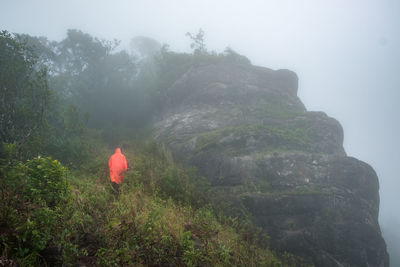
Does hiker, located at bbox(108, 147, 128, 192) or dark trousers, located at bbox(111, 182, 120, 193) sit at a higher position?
hiker, located at bbox(108, 147, 128, 192)

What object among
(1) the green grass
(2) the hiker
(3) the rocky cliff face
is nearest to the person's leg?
(2) the hiker

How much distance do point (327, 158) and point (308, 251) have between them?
4.64 m

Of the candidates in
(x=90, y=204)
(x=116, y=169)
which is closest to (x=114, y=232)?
(x=90, y=204)

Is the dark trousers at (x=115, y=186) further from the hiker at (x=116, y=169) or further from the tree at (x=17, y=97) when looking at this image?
the tree at (x=17, y=97)

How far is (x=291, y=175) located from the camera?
31.0 ft

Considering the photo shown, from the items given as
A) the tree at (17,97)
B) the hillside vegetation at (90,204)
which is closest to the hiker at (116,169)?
the hillside vegetation at (90,204)

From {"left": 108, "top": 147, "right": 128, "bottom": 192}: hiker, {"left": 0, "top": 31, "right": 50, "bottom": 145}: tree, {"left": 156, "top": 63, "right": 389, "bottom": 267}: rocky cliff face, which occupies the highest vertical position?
{"left": 0, "top": 31, "right": 50, "bottom": 145}: tree

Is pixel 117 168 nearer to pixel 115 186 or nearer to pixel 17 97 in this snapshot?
pixel 115 186

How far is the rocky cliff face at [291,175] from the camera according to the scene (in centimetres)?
761

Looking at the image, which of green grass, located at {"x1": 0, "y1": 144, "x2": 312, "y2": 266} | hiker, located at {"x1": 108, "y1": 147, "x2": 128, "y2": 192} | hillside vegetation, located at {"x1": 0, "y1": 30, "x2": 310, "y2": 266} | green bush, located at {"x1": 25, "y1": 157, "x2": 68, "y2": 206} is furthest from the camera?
hiker, located at {"x1": 108, "y1": 147, "x2": 128, "y2": 192}

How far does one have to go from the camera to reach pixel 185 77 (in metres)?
19.4

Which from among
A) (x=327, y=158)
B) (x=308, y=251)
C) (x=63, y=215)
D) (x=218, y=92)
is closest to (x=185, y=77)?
(x=218, y=92)

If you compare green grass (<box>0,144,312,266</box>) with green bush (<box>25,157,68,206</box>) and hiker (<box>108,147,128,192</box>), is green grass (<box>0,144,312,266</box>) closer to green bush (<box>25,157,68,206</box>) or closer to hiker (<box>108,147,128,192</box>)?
green bush (<box>25,157,68,206</box>)

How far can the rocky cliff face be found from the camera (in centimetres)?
761
